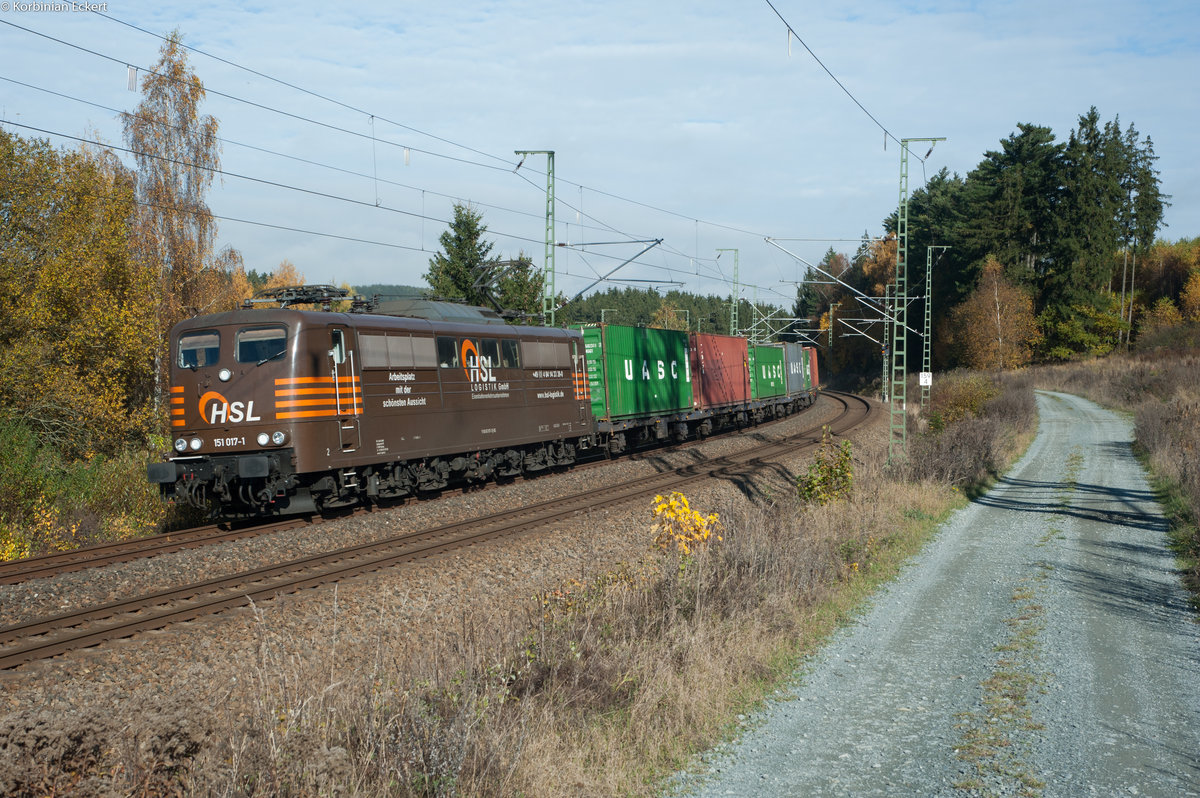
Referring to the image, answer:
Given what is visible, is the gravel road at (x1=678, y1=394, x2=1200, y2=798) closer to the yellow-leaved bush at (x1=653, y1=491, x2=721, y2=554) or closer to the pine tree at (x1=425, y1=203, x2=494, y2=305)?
the yellow-leaved bush at (x1=653, y1=491, x2=721, y2=554)

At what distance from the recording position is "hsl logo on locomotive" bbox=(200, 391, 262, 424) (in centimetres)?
1374

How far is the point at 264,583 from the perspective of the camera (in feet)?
35.0

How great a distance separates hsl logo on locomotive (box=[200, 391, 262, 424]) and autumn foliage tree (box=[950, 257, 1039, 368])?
188ft

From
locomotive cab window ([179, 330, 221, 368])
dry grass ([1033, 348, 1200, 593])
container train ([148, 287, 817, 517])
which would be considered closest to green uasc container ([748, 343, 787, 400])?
dry grass ([1033, 348, 1200, 593])

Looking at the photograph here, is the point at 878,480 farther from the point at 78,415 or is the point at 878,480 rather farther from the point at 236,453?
the point at 78,415

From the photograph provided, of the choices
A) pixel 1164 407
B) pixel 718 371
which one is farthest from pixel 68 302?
pixel 1164 407

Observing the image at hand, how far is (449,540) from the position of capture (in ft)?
43.4

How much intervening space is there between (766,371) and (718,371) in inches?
338

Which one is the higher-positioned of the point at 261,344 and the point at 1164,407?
the point at 261,344

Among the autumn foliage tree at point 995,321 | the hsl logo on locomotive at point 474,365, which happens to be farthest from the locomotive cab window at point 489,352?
the autumn foliage tree at point 995,321

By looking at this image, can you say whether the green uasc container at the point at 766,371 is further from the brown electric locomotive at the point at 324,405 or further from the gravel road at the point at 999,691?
the gravel road at the point at 999,691

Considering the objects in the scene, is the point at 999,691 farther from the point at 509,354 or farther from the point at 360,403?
the point at 509,354

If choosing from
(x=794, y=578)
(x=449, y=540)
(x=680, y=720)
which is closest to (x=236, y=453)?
(x=449, y=540)

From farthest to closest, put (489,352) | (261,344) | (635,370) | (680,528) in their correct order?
(635,370) → (489,352) → (261,344) → (680,528)
